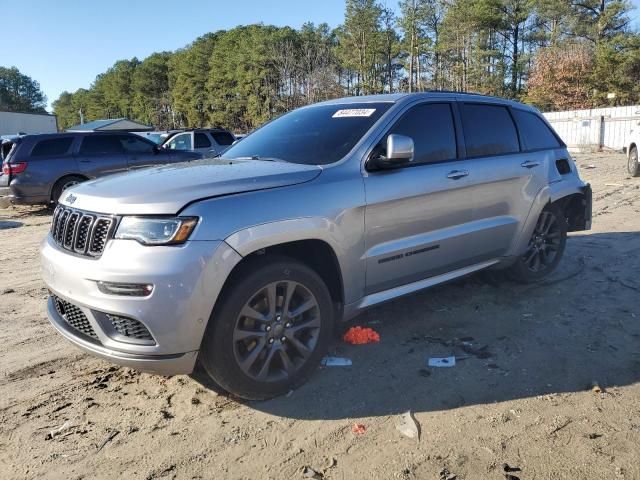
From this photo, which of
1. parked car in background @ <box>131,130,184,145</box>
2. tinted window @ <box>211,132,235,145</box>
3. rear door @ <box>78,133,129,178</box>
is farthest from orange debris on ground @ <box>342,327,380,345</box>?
parked car in background @ <box>131,130,184,145</box>

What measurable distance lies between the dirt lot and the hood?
1.24m

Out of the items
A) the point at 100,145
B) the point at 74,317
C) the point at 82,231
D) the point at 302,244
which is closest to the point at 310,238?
the point at 302,244

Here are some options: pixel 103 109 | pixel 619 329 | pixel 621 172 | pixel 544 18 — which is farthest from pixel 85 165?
pixel 103 109

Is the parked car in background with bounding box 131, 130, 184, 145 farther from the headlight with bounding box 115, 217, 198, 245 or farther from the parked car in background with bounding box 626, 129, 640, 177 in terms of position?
the headlight with bounding box 115, 217, 198, 245

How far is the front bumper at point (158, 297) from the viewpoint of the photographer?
2777 mm

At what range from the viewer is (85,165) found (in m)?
12.1

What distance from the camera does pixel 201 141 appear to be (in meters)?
16.8

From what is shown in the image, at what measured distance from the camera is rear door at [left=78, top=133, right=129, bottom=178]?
12.1 metres

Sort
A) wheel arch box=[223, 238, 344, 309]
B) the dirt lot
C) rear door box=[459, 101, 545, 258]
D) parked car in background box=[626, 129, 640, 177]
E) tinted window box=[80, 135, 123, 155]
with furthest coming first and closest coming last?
parked car in background box=[626, 129, 640, 177] < tinted window box=[80, 135, 123, 155] < rear door box=[459, 101, 545, 258] < wheel arch box=[223, 238, 344, 309] < the dirt lot

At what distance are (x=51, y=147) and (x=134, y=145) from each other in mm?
1813

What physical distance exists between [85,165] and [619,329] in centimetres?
1121

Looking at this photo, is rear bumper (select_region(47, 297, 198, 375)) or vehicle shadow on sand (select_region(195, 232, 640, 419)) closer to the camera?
→ rear bumper (select_region(47, 297, 198, 375))

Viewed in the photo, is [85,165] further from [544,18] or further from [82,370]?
[544,18]

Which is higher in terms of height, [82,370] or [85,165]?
[85,165]
